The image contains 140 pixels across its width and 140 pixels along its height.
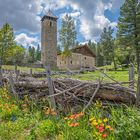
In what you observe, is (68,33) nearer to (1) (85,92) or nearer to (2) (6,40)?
(2) (6,40)

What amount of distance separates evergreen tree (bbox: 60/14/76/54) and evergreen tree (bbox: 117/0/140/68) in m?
18.0

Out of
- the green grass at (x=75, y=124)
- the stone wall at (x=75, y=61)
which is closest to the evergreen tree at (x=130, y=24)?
the stone wall at (x=75, y=61)

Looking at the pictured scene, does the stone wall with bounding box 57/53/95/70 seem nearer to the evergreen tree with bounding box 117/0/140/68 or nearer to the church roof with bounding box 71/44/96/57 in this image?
the church roof with bounding box 71/44/96/57

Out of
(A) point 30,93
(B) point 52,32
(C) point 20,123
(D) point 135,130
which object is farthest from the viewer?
(B) point 52,32

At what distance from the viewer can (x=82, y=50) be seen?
60156mm

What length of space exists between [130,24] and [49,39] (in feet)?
73.7

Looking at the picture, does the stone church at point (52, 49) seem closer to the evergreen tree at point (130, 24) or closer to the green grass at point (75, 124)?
the evergreen tree at point (130, 24)

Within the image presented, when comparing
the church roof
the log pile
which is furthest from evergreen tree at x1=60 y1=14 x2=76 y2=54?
the log pile

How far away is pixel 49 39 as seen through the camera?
188ft

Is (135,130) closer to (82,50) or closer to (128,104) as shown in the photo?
(128,104)

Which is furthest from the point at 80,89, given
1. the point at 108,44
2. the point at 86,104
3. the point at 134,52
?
the point at 108,44

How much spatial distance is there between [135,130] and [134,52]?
3760 cm

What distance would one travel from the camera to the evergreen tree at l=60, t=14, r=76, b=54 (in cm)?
5716

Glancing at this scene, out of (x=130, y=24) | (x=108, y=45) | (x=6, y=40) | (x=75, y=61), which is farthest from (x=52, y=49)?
(x=130, y=24)
